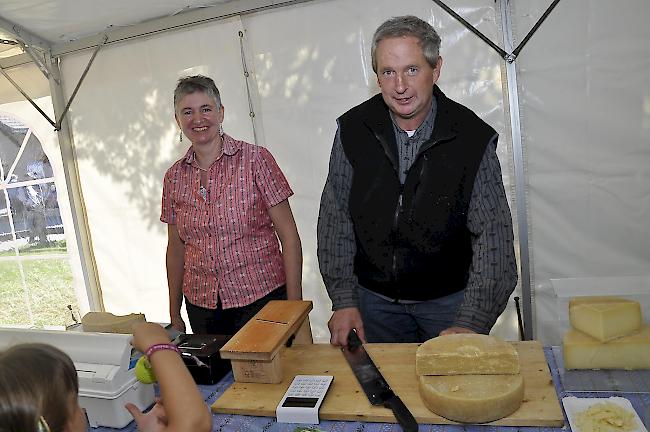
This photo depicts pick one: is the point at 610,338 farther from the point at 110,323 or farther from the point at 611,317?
the point at 110,323

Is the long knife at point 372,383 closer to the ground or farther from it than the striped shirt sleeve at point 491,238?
closer to the ground

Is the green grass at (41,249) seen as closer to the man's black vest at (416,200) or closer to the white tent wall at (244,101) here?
the white tent wall at (244,101)

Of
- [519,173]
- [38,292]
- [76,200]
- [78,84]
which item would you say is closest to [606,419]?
[519,173]

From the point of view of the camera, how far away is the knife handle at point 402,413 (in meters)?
1.18

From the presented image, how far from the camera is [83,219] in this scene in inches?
159

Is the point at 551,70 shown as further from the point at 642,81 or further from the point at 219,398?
the point at 219,398

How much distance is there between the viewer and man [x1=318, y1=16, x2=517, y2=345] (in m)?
1.72

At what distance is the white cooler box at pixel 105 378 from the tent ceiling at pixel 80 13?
2.38 metres

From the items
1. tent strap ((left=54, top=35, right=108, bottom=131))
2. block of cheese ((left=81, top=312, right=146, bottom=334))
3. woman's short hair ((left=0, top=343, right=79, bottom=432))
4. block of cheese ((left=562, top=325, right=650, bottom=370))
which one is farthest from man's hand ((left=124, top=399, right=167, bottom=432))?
tent strap ((left=54, top=35, right=108, bottom=131))

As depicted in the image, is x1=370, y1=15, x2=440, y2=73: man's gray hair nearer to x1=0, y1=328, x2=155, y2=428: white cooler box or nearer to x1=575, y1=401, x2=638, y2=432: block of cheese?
x1=575, y1=401, x2=638, y2=432: block of cheese

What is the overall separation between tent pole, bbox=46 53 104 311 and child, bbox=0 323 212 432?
2984 mm

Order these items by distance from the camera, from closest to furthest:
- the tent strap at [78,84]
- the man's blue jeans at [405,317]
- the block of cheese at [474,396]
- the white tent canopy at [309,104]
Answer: the block of cheese at [474,396] < the man's blue jeans at [405,317] < the white tent canopy at [309,104] < the tent strap at [78,84]

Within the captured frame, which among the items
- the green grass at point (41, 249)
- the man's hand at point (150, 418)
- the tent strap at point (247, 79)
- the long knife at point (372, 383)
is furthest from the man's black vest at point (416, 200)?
the green grass at point (41, 249)

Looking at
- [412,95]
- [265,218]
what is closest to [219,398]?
[265,218]
